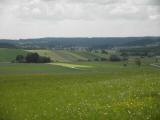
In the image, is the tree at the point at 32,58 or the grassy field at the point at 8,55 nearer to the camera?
the tree at the point at 32,58

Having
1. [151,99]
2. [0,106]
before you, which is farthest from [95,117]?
[0,106]

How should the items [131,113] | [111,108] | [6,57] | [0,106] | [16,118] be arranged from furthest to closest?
[6,57] < [0,106] < [16,118] < [111,108] < [131,113]

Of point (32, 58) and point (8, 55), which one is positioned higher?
point (32, 58)

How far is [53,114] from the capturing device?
18422mm

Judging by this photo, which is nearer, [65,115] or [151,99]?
[65,115]

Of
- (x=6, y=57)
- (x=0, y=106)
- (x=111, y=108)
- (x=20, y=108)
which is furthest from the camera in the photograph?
(x=6, y=57)

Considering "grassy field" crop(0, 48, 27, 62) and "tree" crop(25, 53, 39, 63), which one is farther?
"grassy field" crop(0, 48, 27, 62)

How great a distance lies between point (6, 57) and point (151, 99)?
5371 inches

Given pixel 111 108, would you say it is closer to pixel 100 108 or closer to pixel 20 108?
pixel 100 108

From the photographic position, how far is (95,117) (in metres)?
16.3

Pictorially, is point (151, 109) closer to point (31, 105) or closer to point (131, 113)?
point (131, 113)

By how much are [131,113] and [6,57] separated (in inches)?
5480

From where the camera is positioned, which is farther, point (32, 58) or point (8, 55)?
point (8, 55)

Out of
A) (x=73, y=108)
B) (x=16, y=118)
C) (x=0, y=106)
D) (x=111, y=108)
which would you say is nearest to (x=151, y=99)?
(x=111, y=108)
